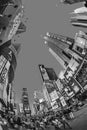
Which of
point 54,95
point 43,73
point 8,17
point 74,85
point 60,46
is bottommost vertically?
point 54,95

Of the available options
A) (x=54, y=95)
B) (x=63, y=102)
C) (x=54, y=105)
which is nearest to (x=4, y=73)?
(x=63, y=102)

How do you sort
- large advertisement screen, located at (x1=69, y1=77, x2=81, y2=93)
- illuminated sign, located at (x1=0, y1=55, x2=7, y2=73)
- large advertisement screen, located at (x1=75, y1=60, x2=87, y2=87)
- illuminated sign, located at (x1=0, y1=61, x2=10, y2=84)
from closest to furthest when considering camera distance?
illuminated sign, located at (x1=0, y1=61, x2=10, y2=84) → illuminated sign, located at (x1=0, y1=55, x2=7, y2=73) → large advertisement screen, located at (x1=75, y1=60, x2=87, y2=87) → large advertisement screen, located at (x1=69, y1=77, x2=81, y2=93)

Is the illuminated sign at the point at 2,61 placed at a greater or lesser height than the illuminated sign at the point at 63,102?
greater

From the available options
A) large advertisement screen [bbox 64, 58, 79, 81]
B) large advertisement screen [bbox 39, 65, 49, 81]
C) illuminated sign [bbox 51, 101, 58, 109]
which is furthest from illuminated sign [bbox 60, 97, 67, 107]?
large advertisement screen [bbox 39, 65, 49, 81]

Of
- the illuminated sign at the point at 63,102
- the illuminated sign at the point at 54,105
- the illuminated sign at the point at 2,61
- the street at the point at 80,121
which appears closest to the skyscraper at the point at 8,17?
the illuminated sign at the point at 2,61

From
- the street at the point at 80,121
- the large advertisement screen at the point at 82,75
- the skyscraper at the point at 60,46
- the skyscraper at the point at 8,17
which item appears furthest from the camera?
the skyscraper at the point at 60,46

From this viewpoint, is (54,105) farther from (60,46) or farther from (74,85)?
(60,46)

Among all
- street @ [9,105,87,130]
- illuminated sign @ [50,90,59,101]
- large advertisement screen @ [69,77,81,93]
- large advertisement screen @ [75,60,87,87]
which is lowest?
illuminated sign @ [50,90,59,101]

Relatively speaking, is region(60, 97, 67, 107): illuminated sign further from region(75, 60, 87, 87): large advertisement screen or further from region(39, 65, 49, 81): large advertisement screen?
region(39, 65, 49, 81): large advertisement screen

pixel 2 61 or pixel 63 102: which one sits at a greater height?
pixel 2 61

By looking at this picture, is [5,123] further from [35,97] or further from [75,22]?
[75,22]

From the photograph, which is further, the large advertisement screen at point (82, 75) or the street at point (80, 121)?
the large advertisement screen at point (82, 75)

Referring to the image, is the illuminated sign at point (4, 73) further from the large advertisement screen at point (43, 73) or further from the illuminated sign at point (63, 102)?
the large advertisement screen at point (43, 73)

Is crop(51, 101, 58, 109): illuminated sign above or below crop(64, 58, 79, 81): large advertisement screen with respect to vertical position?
below
